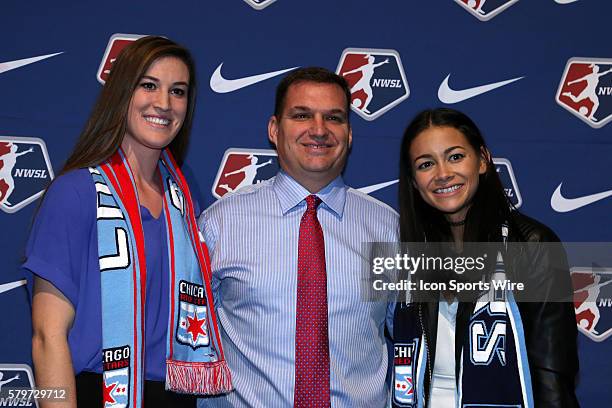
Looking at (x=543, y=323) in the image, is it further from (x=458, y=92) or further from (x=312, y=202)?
(x=458, y=92)

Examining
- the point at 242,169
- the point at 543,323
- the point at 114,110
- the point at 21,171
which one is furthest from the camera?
the point at 242,169

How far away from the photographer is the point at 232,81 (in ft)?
9.01

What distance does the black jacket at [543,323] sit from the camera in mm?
2043

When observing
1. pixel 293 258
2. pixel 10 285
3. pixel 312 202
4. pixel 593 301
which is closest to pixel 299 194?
pixel 312 202

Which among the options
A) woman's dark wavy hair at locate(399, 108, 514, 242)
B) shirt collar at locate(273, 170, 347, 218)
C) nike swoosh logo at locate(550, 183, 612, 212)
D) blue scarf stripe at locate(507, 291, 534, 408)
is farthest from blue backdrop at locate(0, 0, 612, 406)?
blue scarf stripe at locate(507, 291, 534, 408)

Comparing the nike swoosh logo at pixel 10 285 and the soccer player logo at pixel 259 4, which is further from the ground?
the soccer player logo at pixel 259 4

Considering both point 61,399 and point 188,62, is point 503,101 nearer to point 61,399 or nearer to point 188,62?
point 188,62

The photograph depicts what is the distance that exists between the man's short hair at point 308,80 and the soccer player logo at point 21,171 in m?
1.00

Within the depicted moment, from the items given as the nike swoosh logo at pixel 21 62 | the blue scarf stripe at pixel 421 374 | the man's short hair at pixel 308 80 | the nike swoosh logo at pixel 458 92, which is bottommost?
the blue scarf stripe at pixel 421 374

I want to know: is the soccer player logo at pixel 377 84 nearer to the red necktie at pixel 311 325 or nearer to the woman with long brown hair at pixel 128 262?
the red necktie at pixel 311 325

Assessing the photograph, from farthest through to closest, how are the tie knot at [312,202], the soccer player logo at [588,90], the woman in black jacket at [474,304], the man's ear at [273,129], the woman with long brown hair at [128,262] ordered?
1. the soccer player logo at [588,90]
2. the man's ear at [273,129]
3. the tie knot at [312,202]
4. the woman in black jacket at [474,304]
5. the woman with long brown hair at [128,262]

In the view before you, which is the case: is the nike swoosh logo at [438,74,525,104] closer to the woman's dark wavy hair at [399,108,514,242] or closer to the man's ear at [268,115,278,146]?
the woman's dark wavy hair at [399,108,514,242]

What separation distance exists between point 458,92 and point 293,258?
3.61ft

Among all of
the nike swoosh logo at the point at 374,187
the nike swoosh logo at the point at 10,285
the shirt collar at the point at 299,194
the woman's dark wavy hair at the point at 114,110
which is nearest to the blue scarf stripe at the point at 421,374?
the shirt collar at the point at 299,194
